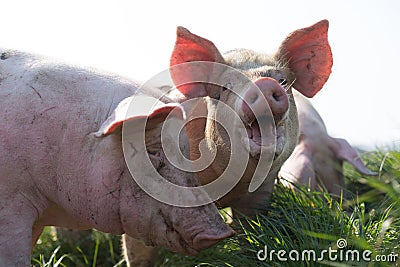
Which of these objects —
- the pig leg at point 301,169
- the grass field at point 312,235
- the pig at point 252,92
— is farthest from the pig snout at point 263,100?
the pig leg at point 301,169

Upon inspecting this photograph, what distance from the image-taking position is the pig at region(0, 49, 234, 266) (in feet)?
8.79

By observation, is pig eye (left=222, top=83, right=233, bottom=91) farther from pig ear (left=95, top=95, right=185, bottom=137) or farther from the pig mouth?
pig ear (left=95, top=95, right=185, bottom=137)

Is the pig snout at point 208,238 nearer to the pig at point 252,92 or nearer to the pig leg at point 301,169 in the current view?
the pig at point 252,92

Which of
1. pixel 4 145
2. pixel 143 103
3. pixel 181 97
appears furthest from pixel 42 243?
pixel 143 103

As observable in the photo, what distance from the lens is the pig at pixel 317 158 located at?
486cm

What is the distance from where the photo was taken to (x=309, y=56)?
3957mm

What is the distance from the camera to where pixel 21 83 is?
286cm

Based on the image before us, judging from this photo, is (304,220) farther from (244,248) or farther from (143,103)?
(143,103)

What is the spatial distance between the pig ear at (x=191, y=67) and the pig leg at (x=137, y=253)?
1249 mm

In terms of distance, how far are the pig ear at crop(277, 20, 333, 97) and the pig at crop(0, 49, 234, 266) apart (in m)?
1.37

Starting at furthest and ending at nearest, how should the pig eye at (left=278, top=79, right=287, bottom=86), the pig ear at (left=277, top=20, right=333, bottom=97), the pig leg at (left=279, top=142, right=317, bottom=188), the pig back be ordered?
the pig leg at (left=279, top=142, right=317, bottom=188) → the pig ear at (left=277, top=20, right=333, bottom=97) → the pig eye at (left=278, top=79, right=287, bottom=86) → the pig back

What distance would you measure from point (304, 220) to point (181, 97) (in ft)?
3.45

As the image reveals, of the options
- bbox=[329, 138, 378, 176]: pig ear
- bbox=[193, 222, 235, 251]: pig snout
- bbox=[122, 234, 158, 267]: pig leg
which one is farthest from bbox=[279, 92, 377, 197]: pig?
bbox=[193, 222, 235, 251]: pig snout

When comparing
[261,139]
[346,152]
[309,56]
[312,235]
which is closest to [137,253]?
[261,139]
